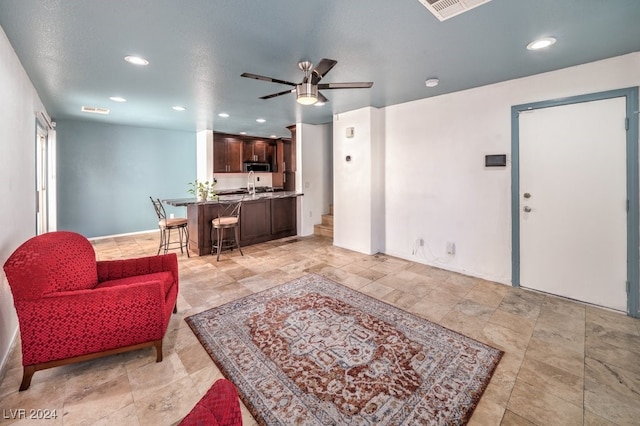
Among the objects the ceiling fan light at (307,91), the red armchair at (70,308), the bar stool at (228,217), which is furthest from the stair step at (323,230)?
the red armchair at (70,308)

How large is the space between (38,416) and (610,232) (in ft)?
15.3

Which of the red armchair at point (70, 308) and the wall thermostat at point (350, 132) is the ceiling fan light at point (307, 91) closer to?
the red armchair at point (70, 308)

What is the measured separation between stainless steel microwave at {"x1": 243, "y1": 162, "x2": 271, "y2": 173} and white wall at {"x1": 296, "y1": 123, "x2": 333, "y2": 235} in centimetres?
235

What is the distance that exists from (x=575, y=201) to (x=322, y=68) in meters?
2.91

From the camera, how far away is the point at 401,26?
7.12 feet

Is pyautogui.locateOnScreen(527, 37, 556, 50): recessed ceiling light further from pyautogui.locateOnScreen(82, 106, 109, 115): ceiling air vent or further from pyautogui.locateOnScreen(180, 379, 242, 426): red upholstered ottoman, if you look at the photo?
pyautogui.locateOnScreen(82, 106, 109, 115): ceiling air vent

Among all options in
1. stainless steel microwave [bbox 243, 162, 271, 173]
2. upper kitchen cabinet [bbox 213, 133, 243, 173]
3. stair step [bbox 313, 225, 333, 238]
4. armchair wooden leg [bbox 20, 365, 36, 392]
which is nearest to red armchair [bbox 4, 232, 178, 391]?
armchair wooden leg [bbox 20, 365, 36, 392]

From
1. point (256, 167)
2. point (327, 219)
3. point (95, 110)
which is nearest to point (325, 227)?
point (327, 219)

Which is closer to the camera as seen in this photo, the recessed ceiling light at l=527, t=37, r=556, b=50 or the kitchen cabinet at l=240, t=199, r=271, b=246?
the recessed ceiling light at l=527, t=37, r=556, b=50

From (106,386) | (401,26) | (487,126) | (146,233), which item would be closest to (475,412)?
(106,386)

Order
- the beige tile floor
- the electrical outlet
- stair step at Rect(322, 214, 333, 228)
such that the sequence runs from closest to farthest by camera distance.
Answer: the beige tile floor, the electrical outlet, stair step at Rect(322, 214, 333, 228)

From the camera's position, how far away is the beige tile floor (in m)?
1.60

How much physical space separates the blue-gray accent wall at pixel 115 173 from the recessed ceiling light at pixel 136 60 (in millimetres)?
4079

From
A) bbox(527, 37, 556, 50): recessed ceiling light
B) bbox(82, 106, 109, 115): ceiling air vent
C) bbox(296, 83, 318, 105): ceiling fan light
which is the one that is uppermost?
bbox(82, 106, 109, 115): ceiling air vent
